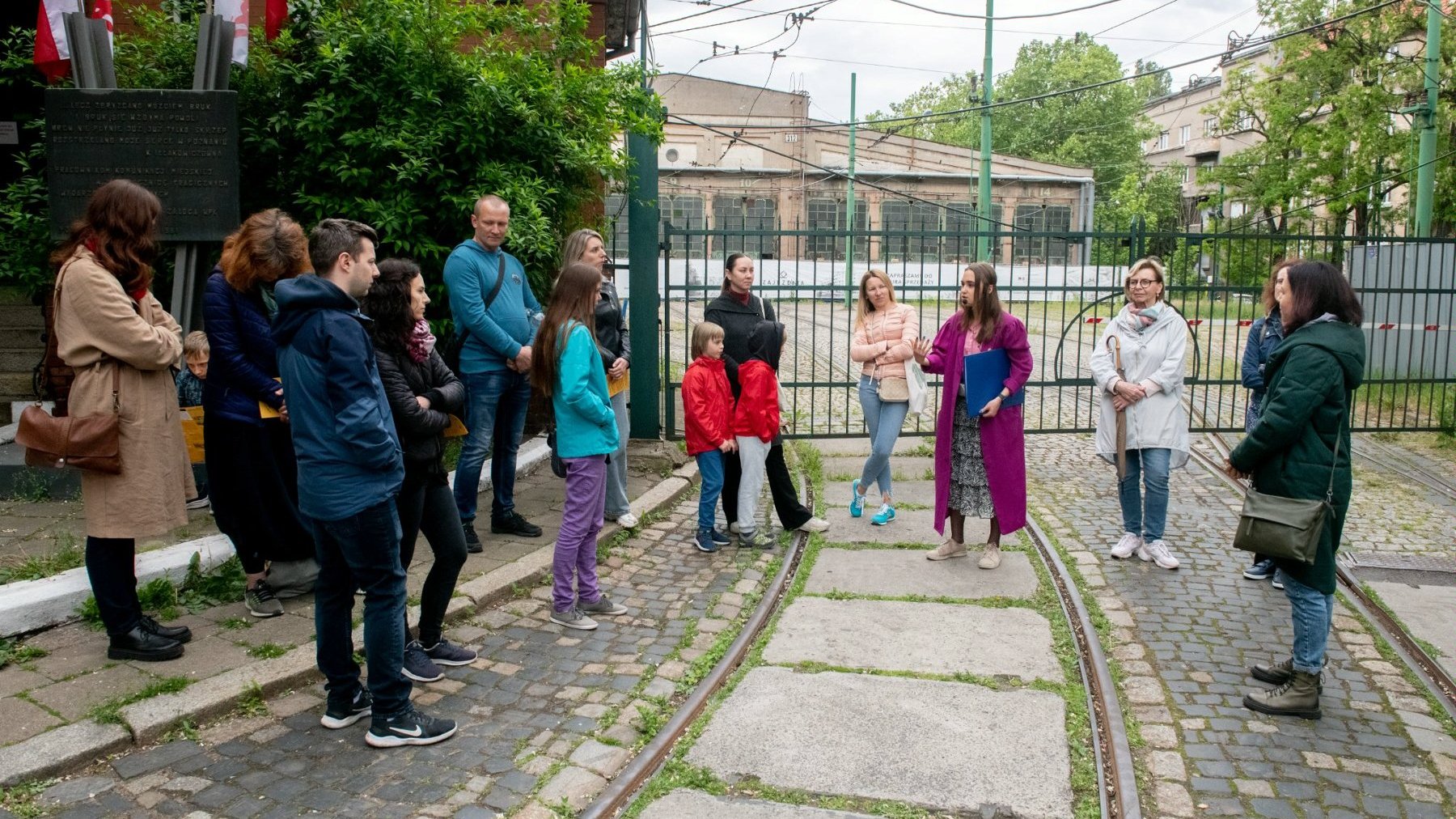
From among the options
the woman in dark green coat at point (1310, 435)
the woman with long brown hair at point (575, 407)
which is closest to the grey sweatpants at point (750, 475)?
the woman with long brown hair at point (575, 407)

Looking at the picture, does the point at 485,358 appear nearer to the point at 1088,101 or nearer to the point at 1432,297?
the point at 1432,297

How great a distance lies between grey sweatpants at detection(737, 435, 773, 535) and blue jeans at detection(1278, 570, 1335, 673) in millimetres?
3241

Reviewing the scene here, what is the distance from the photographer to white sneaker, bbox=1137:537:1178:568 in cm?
679

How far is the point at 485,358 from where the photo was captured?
6758mm

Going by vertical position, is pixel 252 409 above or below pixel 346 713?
above

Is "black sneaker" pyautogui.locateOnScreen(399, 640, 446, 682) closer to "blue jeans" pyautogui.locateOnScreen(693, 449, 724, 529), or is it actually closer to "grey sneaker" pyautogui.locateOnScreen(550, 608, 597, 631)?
"grey sneaker" pyautogui.locateOnScreen(550, 608, 597, 631)

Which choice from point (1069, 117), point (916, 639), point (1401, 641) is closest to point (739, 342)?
point (916, 639)

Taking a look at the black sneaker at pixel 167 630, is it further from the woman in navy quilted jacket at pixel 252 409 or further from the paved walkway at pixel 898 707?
the paved walkway at pixel 898 707

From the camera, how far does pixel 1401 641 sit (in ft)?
18.4

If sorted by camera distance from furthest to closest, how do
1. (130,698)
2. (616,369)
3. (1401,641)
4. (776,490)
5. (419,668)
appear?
(776,490) < (616,369) < (1401,641) < (419,668) < (130,698)

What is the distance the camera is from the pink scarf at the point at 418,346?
15.6ft

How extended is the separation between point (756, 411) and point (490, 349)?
5.62 feet

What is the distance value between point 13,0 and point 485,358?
21.6 ft

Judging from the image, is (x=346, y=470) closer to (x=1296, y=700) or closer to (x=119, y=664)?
(x=119, y=664)
